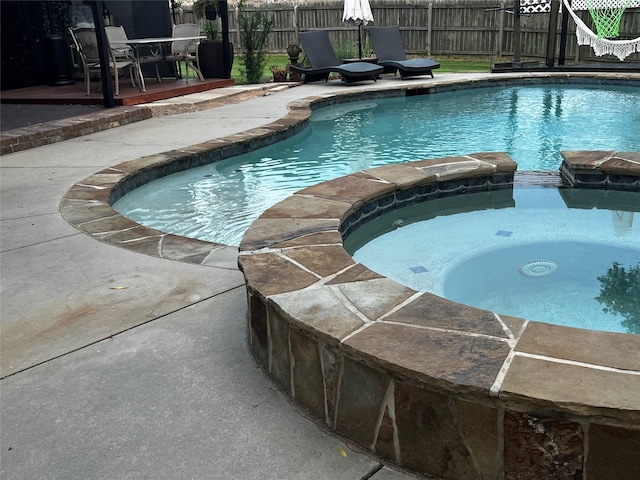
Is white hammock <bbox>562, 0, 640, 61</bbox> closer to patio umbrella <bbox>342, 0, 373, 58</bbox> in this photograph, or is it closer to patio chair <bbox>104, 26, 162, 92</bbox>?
patio umbrella <bbox>342, 0, 373, 58</bbox>

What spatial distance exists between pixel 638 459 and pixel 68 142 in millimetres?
6854

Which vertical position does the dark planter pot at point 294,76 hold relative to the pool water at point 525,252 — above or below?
above

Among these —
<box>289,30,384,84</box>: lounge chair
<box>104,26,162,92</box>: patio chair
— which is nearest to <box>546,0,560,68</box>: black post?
<box>289,30,384,84</box>: lounge chair

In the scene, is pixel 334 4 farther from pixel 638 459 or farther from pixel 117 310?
pixel 638 459

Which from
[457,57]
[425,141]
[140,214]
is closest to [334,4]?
[457,57]

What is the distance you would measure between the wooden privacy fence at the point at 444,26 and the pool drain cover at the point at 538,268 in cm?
1226

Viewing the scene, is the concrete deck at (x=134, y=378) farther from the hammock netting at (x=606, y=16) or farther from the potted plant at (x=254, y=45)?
the hammock netting at (x=606, y=16)

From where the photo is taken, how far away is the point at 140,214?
16.0 feet

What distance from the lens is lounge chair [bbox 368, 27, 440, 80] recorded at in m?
11.8

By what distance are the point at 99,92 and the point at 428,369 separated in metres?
9.43

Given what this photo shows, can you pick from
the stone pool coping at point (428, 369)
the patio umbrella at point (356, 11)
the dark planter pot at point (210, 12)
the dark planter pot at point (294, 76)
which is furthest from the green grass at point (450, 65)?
the stone pool coping at point (428, 369)

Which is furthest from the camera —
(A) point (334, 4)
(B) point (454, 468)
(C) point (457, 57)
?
(A) point (334, 4)

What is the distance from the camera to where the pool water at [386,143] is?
5027 millimetres

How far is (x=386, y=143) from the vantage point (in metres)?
7.42
